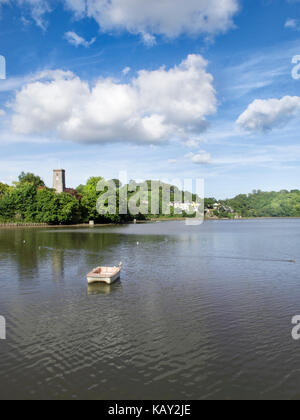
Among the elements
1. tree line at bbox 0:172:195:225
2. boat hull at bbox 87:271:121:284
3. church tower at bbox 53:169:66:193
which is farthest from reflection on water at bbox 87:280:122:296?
church tower at bbox 53:169:66:193

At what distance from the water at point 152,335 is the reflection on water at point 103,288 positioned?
0.08 metres

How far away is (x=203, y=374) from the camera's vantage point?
40.0 ft

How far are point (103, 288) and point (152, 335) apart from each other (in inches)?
381

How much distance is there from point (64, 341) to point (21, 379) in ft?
10.6

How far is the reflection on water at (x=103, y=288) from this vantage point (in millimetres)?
23656

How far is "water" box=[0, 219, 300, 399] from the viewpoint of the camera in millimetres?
11531

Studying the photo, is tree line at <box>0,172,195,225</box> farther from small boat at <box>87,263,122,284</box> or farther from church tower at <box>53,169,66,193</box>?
small boat at <box>87,263,122,284</box>

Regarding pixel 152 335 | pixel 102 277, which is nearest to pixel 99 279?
pixel 102 277

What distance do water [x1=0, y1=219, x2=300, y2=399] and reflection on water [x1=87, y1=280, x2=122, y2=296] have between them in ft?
0.25

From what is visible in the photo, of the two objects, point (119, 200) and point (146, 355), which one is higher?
point (119, 200)

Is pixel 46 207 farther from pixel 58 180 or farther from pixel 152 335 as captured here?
pixel 152 335

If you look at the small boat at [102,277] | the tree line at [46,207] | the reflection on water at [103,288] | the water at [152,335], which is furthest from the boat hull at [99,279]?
the tree line at [46,207]
